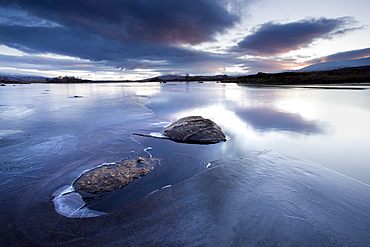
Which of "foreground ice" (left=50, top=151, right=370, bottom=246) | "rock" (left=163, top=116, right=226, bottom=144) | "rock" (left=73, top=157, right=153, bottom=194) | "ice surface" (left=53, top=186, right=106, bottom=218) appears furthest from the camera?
"rock" (left=163, top=116, right=226, bottom=144)

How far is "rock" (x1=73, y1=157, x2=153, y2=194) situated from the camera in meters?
3.48

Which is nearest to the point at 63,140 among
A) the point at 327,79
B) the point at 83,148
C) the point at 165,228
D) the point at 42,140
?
the point at 42,140

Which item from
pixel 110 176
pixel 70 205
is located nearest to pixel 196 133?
pixel 110 176

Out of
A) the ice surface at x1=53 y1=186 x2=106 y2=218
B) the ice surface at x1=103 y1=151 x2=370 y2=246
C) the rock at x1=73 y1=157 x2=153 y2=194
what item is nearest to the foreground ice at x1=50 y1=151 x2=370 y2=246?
the ice surface at x1=103 y1=151 x2=370 y2=246

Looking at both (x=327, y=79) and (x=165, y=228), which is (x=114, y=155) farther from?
(x=327, y=79)

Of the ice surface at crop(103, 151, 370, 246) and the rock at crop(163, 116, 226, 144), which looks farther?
the rock at crop(163, 116, 226, 144)

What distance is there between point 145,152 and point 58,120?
741 centimetres

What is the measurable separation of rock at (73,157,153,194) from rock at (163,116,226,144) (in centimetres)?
239

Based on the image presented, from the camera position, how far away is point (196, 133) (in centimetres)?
670

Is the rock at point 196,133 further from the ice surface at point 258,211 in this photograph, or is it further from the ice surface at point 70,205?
the ice surface at point 70,205

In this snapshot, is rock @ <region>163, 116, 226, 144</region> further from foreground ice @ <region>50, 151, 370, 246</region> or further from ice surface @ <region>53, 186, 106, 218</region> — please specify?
ice surface @ <region>53, 186, 106, 218</region>

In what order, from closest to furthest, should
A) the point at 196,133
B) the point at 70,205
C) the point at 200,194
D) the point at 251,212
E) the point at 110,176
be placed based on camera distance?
the point at 251,212, the point at 70,205, the point at 200,194, the point at 110,176, the point at 196,133

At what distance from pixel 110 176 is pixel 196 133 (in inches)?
145

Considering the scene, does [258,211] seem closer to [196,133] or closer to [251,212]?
[251,212]
